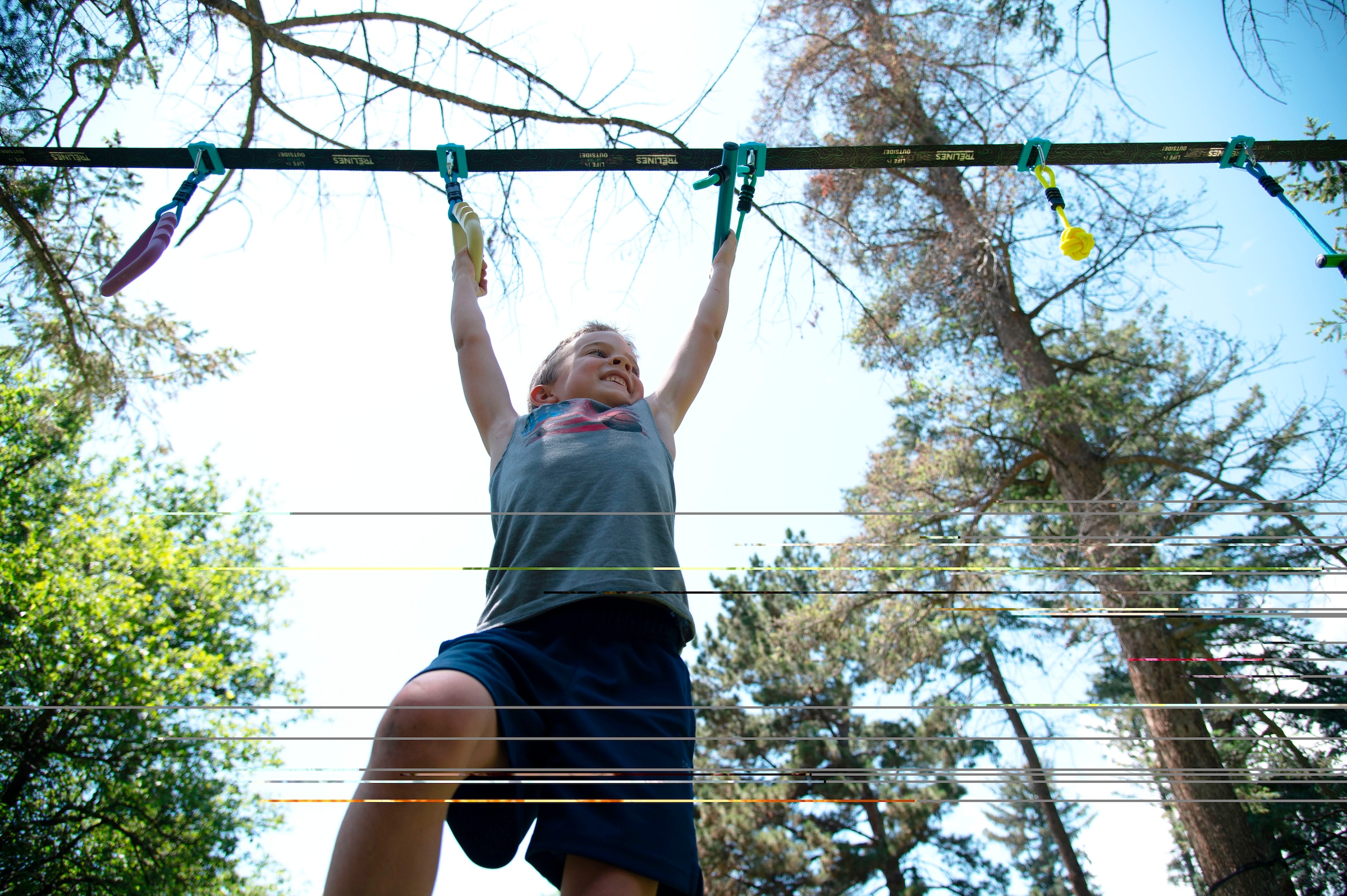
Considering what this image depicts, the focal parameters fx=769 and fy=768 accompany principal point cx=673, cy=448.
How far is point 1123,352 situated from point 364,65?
5503 mm

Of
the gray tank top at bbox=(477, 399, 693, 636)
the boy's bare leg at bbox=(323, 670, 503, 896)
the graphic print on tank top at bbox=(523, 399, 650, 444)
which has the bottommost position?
the boy's bare leg at bbox=(323, 670, 503, 896)

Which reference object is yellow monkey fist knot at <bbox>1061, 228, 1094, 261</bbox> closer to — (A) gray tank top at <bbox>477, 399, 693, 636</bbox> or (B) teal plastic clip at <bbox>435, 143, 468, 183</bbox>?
(A) gray tank top at <bbox>477, 399, 693, 636</bbox>

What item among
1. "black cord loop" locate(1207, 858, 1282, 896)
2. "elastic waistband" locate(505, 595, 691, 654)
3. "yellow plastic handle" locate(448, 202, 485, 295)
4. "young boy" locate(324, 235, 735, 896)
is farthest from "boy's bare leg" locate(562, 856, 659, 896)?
"black cord loop" locate(1207, 858, 1282, 896)

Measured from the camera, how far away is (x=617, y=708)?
1152mm

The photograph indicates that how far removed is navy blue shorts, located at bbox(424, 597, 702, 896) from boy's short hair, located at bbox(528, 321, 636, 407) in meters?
0.73

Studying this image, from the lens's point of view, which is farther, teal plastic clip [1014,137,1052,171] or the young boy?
teal plastic clip [1014,137,1052,171]

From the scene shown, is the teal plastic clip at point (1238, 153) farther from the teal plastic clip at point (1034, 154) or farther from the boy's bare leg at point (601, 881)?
the boy's bare leg at point (601, 881)

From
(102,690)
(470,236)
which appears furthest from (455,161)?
(102,690)

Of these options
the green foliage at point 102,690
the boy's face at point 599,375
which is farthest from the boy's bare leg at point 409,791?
the green foliage at point 102,690

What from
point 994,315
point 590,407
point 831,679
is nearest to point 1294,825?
point 994,315

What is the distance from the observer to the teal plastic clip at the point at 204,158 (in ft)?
6.88

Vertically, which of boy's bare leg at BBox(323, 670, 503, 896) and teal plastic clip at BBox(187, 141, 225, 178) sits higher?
teal plastic clip at BBox(187, 141, 225, 178)

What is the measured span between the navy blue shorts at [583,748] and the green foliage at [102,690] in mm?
5778

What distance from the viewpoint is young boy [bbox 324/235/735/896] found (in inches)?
36.7
